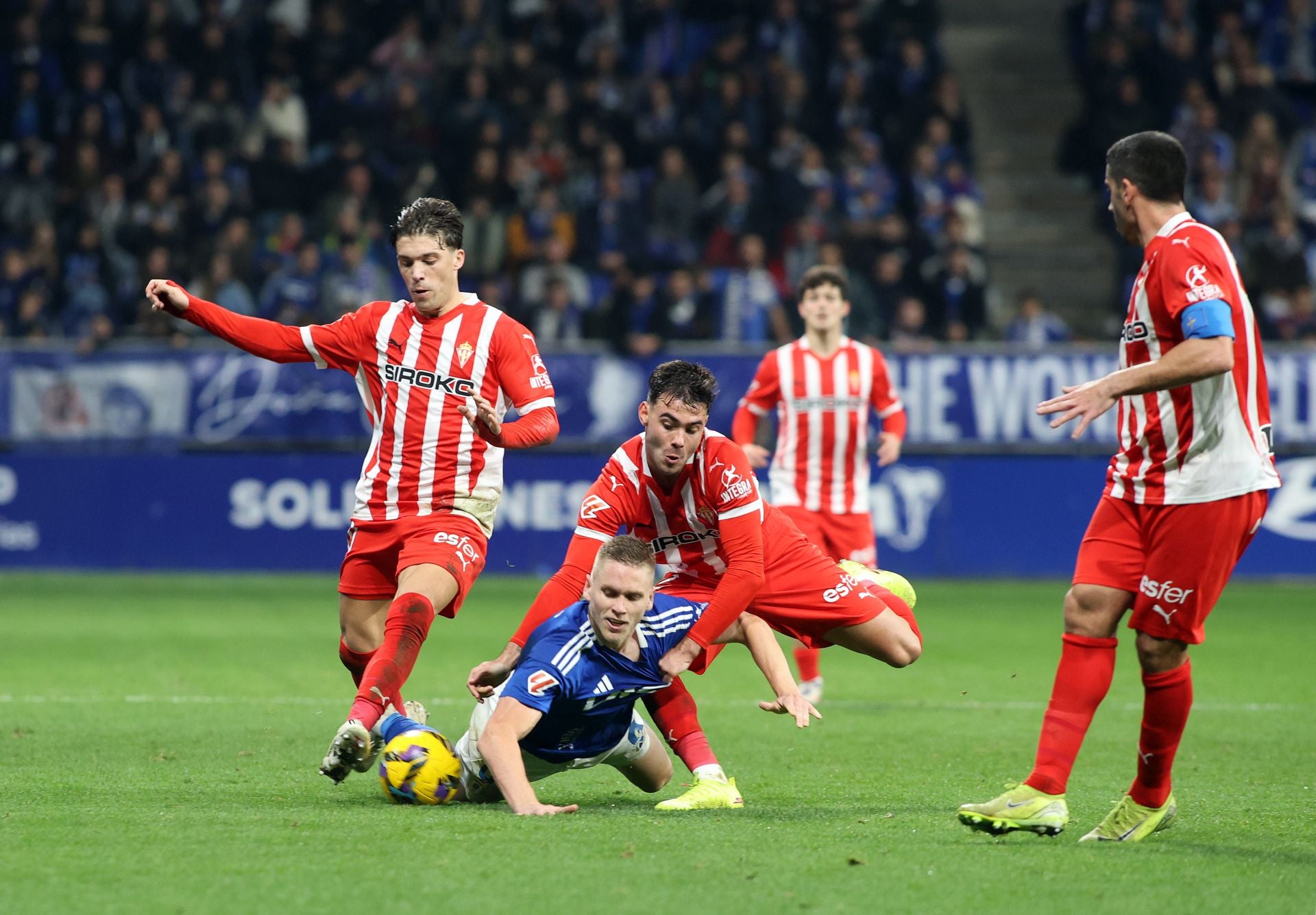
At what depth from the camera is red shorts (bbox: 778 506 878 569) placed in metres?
9.51

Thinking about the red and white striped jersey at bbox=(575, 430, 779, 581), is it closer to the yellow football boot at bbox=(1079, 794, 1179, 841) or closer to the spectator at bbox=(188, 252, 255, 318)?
the yellow football boot at bbox=(1079, 794, 1179, 841)

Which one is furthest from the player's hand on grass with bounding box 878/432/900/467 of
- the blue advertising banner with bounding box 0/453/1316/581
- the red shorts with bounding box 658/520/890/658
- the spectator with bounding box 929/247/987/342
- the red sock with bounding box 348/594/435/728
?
the spectator with bounding box 929/247/987/342

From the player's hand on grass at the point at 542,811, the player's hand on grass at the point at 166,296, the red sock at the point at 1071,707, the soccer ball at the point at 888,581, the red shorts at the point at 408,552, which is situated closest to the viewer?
the red sock at the point at 1071,707

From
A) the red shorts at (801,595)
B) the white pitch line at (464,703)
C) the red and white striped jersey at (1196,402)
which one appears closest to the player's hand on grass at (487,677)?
the red shorts at (801,595)

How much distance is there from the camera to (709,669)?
1021 centimetres

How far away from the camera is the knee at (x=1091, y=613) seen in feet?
16.7

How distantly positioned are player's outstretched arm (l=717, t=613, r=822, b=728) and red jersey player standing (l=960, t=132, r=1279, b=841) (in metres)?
0.64

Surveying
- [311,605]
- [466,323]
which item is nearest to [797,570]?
[466,323]

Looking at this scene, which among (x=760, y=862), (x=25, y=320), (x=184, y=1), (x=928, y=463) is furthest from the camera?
(x=184, y=1)

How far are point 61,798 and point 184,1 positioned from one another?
53.0 feet

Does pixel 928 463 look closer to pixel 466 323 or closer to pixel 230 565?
Answer: pixel 230 565

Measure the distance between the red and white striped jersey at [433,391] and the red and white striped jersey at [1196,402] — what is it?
7.64 feet

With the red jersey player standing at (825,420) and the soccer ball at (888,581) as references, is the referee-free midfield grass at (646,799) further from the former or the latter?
the red jersey player standing at (825,420)

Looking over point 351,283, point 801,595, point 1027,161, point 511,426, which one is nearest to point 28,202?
point 351,283
